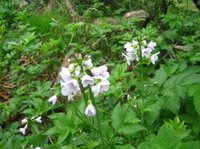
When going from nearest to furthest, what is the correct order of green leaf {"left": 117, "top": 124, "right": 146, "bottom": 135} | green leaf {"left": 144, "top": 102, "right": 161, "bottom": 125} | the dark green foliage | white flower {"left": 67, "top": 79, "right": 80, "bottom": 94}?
white flower {"left": 67, "top": 79, "right": 80, "bottom": 94} < green leaf {"left": 117, "top": 124, "right": 146, "bottom": 135} < the dark green foliage < green leaf {"left": 144, "top": 102, "right": 161, "bottom": 125}

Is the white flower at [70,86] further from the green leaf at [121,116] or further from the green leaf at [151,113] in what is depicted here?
the green leaf at [151,113]

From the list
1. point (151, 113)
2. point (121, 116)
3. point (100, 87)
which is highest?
point (100, 87)

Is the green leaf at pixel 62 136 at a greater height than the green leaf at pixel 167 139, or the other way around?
the green leaf at pixel 167 139

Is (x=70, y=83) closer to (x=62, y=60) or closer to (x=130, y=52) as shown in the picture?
(x=130, y=52)

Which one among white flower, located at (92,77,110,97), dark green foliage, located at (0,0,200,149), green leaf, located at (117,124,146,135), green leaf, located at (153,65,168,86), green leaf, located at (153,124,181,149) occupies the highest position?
white flower, located at (92,77,110,97)

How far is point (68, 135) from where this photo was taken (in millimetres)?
2025

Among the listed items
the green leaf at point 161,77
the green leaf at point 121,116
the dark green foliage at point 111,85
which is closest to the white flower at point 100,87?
the dark green foliage at point 111,85

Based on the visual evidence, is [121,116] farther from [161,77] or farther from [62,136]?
[161,77]

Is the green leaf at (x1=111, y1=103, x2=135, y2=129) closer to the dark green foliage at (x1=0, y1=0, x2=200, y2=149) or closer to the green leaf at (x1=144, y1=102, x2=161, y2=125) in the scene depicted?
the dark green foliage at (x1=0, y1=0, x2=200, y2=149)

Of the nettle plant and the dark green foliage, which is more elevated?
the nettle plant

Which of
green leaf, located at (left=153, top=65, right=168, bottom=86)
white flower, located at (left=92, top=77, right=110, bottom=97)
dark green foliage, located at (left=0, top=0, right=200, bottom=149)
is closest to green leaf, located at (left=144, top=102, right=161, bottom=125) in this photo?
dark green foliage, located at (left=0, top=0, right=200, bottom=149)

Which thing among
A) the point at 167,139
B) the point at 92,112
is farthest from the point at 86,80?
the point at 167,139

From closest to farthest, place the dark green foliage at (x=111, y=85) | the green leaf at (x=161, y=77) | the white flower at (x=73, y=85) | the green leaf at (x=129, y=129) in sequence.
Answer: the white flower at (x=73, y=85) → the green leaf at (x=129, y=129) → the dark green foliage at (x=111, y=85) → the green leaf at (x=161, y=77)

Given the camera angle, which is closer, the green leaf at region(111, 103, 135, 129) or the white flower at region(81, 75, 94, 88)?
the white flower at region(81, 75, 94, 88)
